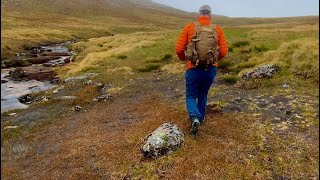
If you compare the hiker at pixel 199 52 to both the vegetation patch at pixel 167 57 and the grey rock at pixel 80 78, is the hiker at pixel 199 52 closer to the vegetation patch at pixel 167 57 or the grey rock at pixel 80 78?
the grey rock at pixel 80 78

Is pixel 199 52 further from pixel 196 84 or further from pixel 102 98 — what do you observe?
pixel 102 98

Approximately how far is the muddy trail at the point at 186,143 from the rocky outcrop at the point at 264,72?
1576 mm

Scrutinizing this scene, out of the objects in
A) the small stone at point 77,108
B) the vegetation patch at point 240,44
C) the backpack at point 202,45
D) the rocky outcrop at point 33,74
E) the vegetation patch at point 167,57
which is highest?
the backpack at point 202,45

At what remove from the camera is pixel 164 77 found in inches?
1109

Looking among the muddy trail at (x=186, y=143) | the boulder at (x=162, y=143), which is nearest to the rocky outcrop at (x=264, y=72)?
the muddy trail at (x=186, y=143)

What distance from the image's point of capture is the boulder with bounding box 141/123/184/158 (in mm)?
11992

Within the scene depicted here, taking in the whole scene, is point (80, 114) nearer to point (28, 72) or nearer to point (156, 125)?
point (156, 125)

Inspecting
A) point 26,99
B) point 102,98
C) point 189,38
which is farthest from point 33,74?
point 189,38

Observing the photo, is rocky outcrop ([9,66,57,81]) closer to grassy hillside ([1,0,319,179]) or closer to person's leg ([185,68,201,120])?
grassy hillside ([1,0,319,179])

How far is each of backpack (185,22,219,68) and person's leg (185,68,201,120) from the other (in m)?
0.53

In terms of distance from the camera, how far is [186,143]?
1242cm

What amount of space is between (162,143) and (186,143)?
2.71 feet

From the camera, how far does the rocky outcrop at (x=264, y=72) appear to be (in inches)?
854

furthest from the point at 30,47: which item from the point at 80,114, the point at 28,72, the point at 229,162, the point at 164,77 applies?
the point at 229,162
